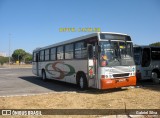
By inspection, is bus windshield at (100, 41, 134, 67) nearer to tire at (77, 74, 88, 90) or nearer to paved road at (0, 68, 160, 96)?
tire at (77, 74, 88, 90)

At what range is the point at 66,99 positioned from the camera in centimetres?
1024

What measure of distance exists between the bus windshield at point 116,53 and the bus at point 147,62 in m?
4.43

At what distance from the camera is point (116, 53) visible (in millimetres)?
12391

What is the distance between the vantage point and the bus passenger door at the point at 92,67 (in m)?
12.5

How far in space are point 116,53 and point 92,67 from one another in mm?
1397

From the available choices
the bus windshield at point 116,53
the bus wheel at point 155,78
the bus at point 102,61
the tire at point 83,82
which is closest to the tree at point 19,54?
the bus wheel at point 155,78

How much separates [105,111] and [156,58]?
11140mm

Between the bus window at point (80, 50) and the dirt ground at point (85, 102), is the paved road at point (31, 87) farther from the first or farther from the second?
the dirt ground at point (85, 102)

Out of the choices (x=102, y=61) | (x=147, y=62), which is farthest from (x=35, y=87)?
(x=147, y=62)

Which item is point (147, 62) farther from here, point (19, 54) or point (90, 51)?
point (19, 54)

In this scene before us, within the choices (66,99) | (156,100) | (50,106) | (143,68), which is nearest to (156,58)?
(143,68)

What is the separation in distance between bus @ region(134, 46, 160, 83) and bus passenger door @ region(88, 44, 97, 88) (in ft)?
17.3

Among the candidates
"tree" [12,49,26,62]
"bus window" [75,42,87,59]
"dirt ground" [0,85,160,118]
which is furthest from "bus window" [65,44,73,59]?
"tree" [12,49,26,62]

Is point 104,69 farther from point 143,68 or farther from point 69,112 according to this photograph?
point 143,68
